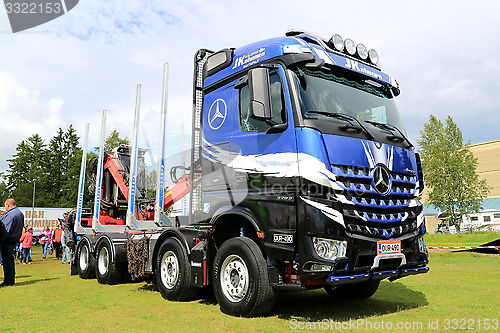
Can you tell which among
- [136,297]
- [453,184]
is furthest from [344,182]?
[453,184]

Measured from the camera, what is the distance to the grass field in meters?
5.07

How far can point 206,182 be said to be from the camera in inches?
250

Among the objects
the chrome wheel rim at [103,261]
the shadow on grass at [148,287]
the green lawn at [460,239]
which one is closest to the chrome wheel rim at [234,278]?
the shadow on grass at [148,287]

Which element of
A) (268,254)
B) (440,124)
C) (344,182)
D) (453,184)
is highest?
(440,124)

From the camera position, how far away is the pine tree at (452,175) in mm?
34625

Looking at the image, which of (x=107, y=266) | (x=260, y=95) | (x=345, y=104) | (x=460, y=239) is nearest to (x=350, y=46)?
(x=345, y=104)

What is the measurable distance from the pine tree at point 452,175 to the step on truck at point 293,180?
3143cm

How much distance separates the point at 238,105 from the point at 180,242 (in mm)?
2400

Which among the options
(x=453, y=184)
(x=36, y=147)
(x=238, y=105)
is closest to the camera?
(x=238, y=105)

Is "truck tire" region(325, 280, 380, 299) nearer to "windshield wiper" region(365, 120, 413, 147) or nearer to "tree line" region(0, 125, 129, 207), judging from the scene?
"windshield wiper" region(365, 120, 413, 147)

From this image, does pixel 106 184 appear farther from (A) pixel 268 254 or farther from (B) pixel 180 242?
(A) pixel 268 254

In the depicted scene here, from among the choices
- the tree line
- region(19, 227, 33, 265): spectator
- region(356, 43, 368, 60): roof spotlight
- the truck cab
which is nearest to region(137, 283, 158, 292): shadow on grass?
the truck cab

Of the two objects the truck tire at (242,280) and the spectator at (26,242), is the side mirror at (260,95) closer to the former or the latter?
the truck tire at (242,280)

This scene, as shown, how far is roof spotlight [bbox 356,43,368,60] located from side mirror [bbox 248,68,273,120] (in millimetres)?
1812
